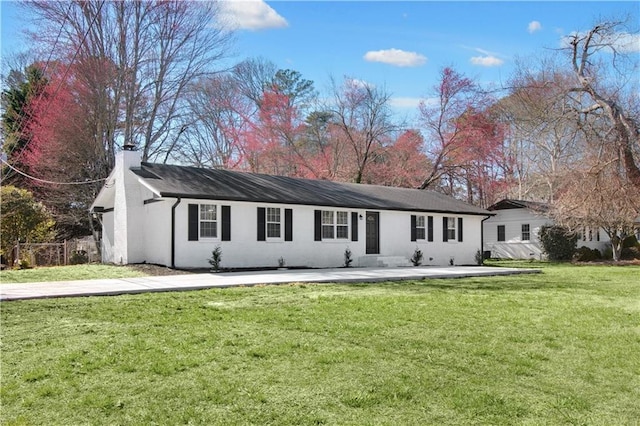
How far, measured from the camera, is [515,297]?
10922 mm

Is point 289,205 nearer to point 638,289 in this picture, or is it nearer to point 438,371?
point 638,289

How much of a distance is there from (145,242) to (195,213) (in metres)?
2.99

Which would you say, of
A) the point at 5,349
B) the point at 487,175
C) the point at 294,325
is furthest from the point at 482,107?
the point at 5,349

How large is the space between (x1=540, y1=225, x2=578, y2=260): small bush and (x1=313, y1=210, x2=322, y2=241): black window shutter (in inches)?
602

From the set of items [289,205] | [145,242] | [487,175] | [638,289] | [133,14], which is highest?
[133,14]

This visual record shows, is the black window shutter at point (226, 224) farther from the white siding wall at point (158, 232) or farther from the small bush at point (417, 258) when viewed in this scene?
the small bush at point (417, 258)

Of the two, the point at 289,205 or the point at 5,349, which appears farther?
the point at 289,205

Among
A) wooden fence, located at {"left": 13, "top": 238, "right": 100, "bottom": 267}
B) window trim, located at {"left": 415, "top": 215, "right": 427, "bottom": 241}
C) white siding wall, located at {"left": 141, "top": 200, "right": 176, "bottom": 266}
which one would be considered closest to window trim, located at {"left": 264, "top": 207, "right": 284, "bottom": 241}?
white siding wall, located at {"left": 141, "top": 200, "right": 176, "bottom": 266}

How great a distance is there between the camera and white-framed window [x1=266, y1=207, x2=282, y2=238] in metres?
18.7

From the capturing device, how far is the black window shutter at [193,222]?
55.8ft

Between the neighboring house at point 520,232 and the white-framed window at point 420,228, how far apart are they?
9547 mm

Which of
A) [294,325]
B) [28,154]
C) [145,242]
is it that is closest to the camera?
[294,325]

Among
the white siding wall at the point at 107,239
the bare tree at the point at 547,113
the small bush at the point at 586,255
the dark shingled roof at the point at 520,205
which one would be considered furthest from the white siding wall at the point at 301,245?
the small bush at the point at 586,255

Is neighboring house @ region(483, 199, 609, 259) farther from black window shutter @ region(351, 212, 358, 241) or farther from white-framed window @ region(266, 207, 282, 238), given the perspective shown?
white-framed window @ region(266, 207, 282, 238)
